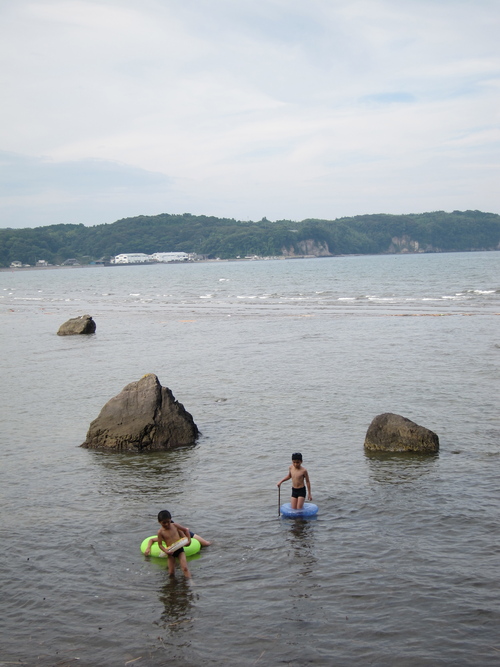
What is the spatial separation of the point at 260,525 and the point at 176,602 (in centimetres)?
262

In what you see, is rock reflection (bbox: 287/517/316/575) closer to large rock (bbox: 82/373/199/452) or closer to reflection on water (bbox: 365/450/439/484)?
reflection on water (bbox: 365/450/439/484)

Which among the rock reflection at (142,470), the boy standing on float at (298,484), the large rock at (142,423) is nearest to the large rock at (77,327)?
the large rock at (142,423)

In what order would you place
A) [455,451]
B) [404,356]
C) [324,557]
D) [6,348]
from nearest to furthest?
[324,557] < [455,451] < [404,356] < [6,348]

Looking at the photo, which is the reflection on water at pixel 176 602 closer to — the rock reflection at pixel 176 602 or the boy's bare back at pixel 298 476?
the rock reflection at pixel 176 602

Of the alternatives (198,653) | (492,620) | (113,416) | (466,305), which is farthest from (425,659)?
(466,305)

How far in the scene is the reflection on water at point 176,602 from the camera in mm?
8266

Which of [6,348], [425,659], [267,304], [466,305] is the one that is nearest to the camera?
[425,659]

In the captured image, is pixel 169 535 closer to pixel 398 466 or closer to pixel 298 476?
pixel 298 476

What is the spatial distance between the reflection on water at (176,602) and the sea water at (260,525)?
0.09 ft

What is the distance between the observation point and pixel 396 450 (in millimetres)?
14836

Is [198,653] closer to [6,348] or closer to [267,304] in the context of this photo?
[6,348]

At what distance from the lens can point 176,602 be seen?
876cm

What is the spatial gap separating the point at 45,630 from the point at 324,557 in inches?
154

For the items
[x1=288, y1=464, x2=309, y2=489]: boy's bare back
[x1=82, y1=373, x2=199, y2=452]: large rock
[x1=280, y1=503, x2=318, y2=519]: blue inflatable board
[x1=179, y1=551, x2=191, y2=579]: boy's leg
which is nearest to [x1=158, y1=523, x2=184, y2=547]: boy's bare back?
[x1=179, y1=551, x2=191, y2=579]: boy's leg
